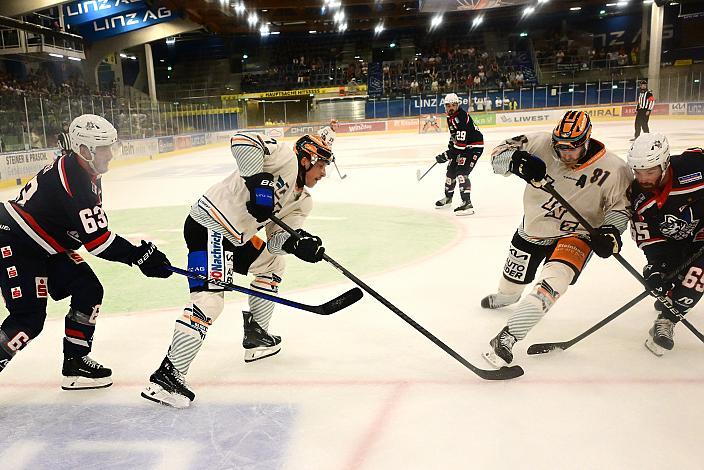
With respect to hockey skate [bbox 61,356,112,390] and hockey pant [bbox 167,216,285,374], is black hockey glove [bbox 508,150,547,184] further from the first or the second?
hockey skate [bbox 61,356,112,390]

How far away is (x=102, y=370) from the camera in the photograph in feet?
9.00

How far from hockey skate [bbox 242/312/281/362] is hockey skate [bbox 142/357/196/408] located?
524 mm

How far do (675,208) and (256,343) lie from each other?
207cm

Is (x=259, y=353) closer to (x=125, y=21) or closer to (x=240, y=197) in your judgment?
(x=240, y=197)

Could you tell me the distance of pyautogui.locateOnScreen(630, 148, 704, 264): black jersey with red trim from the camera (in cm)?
265

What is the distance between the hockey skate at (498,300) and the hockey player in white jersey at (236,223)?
4.61ft

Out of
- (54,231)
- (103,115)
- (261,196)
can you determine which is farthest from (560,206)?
(103,115)

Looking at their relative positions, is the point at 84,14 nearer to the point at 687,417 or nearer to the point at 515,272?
the point at 515,272

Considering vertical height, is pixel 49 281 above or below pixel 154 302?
above

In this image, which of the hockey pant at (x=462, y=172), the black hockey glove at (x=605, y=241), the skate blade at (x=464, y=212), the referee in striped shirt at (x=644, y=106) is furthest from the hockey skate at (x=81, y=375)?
the referee in striped shirt at (x=644, y=106)

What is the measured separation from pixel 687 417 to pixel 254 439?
164cm

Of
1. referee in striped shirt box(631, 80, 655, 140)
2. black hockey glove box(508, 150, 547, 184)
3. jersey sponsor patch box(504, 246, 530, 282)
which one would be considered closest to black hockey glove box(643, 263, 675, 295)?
jersey sponsor patch box(504, 246, 530, 282)

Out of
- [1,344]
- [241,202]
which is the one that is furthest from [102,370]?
[241,202]

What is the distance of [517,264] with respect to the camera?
11.1ft
